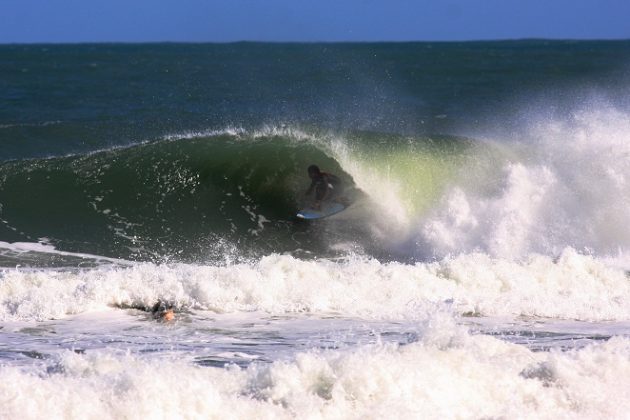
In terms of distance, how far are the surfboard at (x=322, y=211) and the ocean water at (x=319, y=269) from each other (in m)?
0.17

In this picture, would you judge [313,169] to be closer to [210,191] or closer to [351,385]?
[210,191]

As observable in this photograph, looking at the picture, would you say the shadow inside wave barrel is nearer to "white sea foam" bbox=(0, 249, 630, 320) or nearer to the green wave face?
the green wave face

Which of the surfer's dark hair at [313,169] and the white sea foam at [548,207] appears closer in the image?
the white sea foam at [548,207]

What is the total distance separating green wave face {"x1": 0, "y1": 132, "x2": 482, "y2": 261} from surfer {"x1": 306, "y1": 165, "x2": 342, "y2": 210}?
0.34m

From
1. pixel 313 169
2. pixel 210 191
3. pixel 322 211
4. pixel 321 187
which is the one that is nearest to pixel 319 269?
pixel 322 211

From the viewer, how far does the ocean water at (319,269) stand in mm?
6582

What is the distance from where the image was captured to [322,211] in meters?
14.7

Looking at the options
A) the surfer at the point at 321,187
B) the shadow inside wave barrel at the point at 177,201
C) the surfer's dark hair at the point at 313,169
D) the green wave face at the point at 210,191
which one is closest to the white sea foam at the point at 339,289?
the shadow inside wave barrel at the point at 177,201

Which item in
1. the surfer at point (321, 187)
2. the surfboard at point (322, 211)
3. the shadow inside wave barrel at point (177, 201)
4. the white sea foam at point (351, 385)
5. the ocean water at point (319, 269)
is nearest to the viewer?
the white sea foam at point (351, 385)

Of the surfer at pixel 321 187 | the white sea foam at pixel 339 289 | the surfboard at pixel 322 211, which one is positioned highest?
the surfer at pixel 321 187

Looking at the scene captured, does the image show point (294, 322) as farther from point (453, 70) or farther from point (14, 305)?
point (453, 70)

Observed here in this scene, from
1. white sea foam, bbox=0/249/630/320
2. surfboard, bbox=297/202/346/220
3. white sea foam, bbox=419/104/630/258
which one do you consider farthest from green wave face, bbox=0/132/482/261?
white sea foam, bbox=0/249/630/320

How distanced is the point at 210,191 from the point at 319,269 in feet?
19.4

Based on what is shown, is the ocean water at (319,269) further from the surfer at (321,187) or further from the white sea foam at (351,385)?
the surfer at (321,187)
